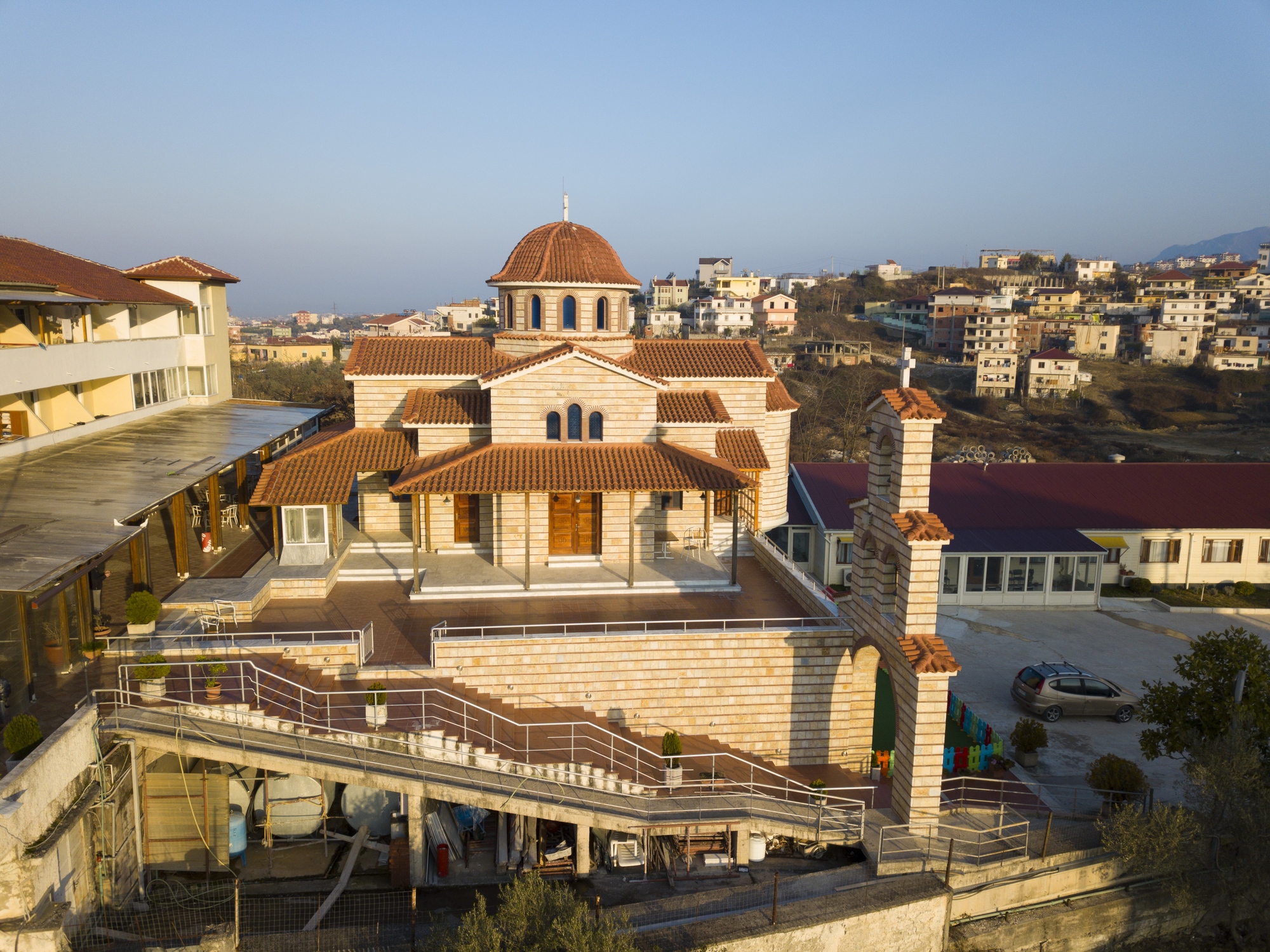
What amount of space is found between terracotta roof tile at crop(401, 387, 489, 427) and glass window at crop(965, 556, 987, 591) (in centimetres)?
1733

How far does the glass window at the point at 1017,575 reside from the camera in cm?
2934

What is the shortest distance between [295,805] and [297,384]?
60093mm

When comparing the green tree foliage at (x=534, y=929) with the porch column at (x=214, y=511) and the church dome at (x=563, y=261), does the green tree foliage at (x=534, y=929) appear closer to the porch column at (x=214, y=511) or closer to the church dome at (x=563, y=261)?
the porch column at (x=214, y=511)

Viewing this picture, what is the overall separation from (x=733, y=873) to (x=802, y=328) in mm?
120137

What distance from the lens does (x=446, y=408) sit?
2459 cm

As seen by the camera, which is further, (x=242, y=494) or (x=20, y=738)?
(x=242, y=494)

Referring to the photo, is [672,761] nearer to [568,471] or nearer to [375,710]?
[375,710]

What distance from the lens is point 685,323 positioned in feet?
445

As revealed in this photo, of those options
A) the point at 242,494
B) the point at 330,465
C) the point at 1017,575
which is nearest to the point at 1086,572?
the point at 1017,575

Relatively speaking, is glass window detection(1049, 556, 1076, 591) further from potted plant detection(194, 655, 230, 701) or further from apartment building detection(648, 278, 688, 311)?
apartment building detection(648, 278, 688, 311)

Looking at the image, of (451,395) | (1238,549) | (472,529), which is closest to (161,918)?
(472,529)

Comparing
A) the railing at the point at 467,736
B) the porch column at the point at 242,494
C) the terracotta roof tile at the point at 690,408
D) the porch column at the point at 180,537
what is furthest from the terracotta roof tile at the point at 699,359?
the porch column at the point at 242,494

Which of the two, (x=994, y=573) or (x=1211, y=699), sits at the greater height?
(x=1211, y=699)

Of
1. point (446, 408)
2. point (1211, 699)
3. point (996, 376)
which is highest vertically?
point (446, 408)
